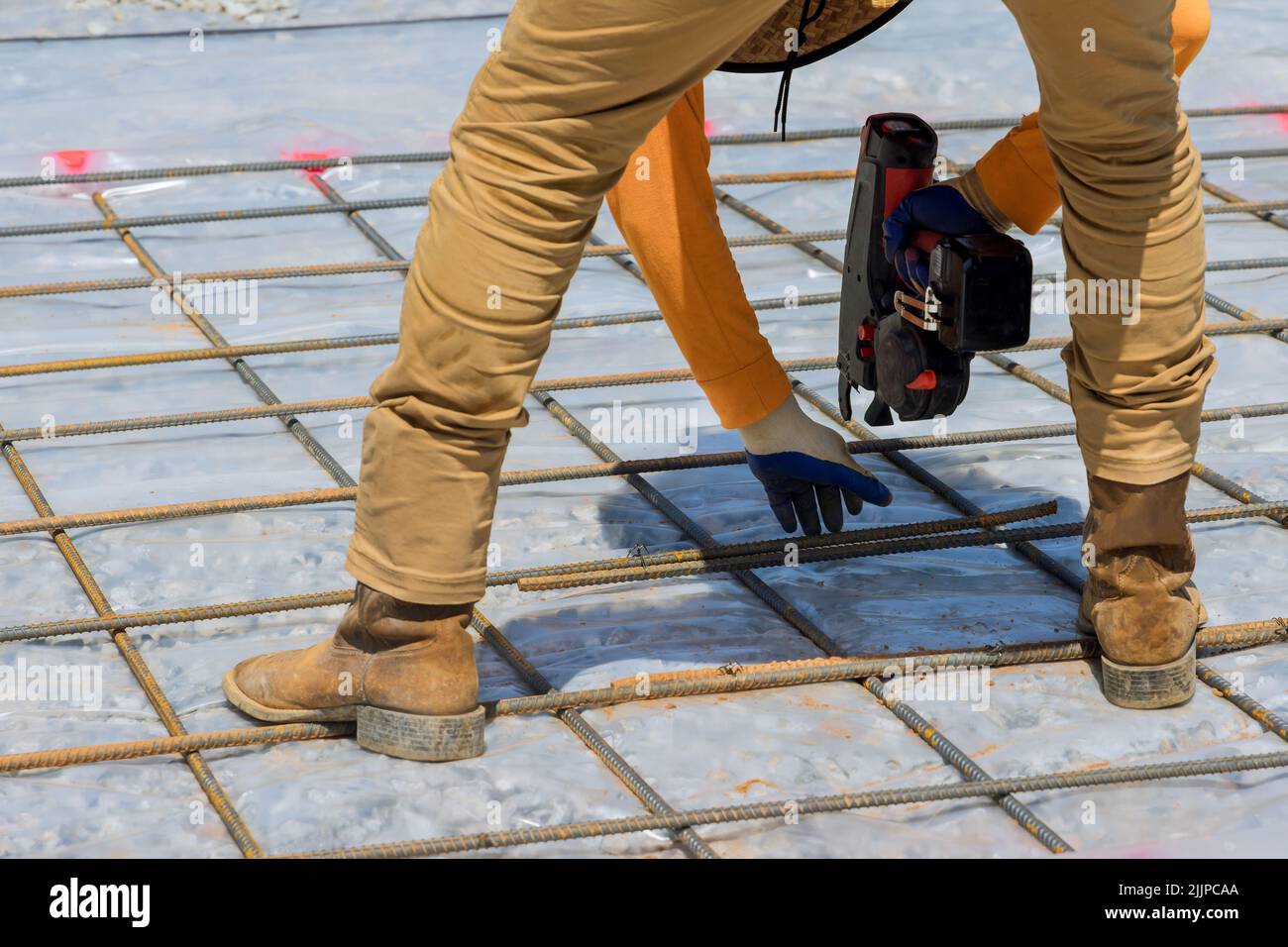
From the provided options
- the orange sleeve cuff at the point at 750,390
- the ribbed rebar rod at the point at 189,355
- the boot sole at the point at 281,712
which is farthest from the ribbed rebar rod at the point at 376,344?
the boot sole at the point at 281,712

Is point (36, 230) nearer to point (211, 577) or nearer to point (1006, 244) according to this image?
point (211, 577)

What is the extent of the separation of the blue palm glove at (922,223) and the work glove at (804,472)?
0.19 meters

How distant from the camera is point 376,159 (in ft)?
9.71

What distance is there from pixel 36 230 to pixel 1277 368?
1.83 m

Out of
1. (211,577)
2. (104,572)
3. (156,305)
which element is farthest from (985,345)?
(156,305)

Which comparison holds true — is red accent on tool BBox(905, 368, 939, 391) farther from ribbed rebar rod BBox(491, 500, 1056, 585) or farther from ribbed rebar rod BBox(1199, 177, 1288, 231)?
ribbed rebar rod BBox(1199, 177, 1288, 231)

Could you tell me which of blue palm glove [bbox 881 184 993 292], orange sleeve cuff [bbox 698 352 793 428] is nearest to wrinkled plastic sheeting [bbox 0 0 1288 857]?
orange sleeve cuff [bbox 698 352 793 428]

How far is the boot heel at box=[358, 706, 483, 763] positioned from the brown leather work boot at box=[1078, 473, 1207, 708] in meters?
0.58

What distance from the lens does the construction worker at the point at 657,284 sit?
1.22 metres

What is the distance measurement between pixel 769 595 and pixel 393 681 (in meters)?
0.49

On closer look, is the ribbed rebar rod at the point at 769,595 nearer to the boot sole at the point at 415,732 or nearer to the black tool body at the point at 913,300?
the black tool body at the point at 913,300

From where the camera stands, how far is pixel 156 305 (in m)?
2.50

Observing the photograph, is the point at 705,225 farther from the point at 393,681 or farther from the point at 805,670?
the point at 393,681
